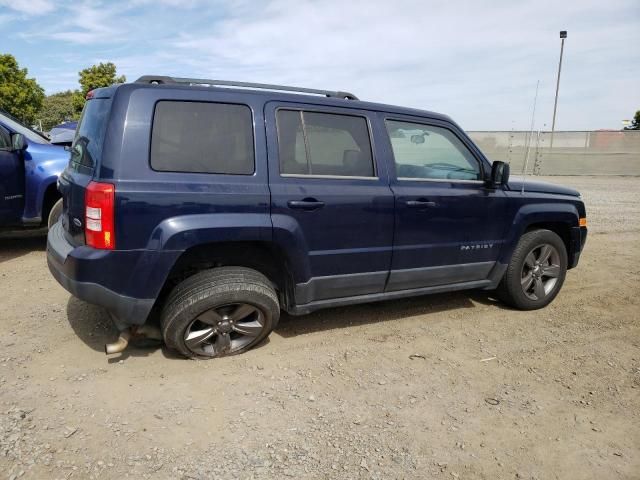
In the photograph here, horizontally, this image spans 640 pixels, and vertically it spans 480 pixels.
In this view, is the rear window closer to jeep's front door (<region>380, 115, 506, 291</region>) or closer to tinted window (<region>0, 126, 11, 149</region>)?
jeep's front door (<region>380, 115, 506, 291</region>)

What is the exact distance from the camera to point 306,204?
311 cm

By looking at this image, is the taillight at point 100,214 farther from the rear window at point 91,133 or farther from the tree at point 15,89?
the tree at point 15,89

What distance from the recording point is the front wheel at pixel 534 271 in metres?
4.22

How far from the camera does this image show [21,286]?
14.7 ft

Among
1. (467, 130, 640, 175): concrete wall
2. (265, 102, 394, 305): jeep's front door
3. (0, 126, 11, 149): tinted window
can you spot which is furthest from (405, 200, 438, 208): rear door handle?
(467, 130, 640, 175): concrete wall

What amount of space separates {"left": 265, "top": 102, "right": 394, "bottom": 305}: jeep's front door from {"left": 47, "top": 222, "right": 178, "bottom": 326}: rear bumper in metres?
0.86

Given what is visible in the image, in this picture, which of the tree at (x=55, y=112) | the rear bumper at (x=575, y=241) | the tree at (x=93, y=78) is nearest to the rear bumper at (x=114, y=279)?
the rear bumper at (x=575, y=241)

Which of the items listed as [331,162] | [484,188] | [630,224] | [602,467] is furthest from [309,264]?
[630,224]

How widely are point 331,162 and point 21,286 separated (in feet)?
11.1

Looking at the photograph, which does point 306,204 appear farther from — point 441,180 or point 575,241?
point 575,241

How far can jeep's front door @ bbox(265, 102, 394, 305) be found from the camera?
3.10m

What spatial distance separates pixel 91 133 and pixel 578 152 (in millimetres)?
21957

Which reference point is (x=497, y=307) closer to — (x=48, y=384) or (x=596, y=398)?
(x=596, y=398)

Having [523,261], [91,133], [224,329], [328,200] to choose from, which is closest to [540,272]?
[523,261]
